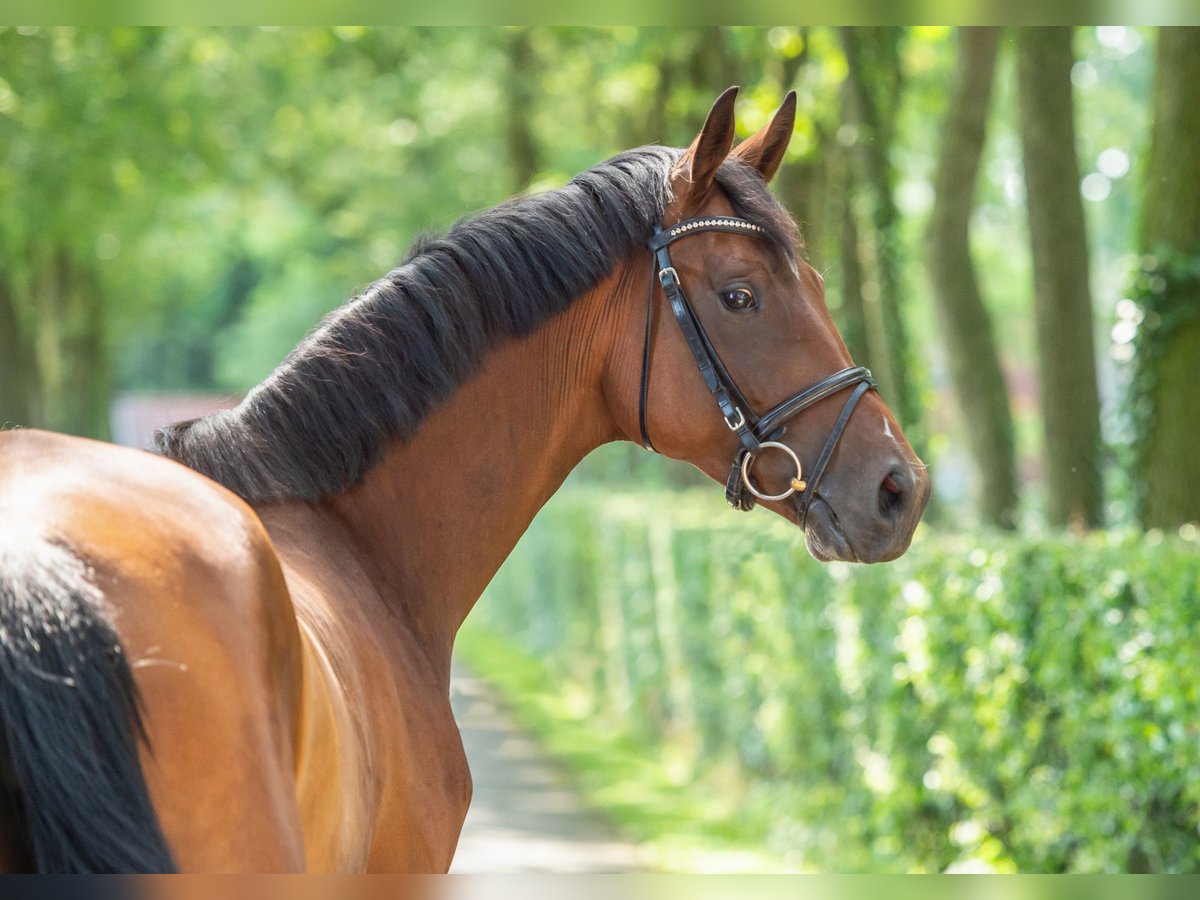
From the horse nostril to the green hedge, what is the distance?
2584 mm

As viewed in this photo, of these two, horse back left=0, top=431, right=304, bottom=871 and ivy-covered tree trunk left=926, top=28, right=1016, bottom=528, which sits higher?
horse back left=0, top=431, right=304, bottom=871

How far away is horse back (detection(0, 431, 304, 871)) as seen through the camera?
1682mm

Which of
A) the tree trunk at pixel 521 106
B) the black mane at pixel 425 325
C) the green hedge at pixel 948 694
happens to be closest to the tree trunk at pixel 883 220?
the green hedge at pixel 948 694

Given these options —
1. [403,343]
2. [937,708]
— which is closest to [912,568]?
[937,708]

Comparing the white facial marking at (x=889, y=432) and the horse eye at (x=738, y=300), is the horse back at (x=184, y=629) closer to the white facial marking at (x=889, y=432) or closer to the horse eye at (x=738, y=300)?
the horse eye at (x=738, y=300)

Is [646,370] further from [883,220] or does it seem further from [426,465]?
[883,220]

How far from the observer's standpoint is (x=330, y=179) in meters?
26.6

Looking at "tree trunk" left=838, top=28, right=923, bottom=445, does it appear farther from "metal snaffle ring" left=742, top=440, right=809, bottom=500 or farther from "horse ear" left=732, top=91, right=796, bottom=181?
"metal snaffle ring" left=742, top=440, right=809, bottom=500

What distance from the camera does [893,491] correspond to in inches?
125

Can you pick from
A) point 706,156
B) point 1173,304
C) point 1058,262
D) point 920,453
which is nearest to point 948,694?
point 1173,304

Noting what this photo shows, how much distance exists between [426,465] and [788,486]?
90 centimetres

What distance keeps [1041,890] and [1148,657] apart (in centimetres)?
455

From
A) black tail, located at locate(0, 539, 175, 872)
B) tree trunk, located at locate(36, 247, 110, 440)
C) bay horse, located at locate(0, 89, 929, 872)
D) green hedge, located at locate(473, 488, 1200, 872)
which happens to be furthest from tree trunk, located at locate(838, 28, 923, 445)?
tree trunk, located at locate(36, 247, 110, 440)

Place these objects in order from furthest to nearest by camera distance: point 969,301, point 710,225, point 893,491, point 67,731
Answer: point 969,301 < point 710,225 < point 893,491 < point 67,731
